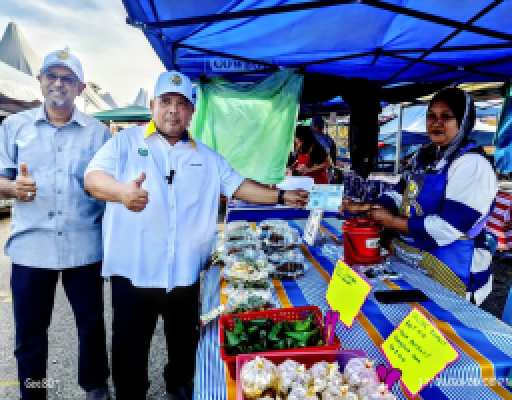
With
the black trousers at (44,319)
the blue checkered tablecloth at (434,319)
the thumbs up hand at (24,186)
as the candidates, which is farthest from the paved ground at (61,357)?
the thumbs up hand at (24,186)

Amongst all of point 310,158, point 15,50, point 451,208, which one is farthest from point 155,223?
point 15,50

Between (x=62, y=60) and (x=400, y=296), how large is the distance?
2.24 m

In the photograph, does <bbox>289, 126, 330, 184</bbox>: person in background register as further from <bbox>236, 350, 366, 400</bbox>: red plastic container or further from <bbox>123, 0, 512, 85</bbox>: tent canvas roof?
<bbox>236, 350, 366, 400</bbox>: red plastic container

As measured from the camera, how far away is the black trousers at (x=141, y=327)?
6.18ft

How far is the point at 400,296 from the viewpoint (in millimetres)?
1673

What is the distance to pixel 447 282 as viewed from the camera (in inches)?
79.4

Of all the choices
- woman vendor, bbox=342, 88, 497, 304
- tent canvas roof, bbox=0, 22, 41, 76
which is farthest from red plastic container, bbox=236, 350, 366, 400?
tent canvas roof, bbox=0, 22, 41, 76

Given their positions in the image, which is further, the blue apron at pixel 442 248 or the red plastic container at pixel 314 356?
the blue apron at pixel 442 248

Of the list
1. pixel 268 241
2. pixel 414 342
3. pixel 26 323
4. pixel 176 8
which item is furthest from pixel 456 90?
pixel 26 323

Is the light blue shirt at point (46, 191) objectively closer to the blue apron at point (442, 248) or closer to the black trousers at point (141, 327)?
the black trousers at point (141, 327)

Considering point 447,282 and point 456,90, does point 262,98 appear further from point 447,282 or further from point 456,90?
point 447,282

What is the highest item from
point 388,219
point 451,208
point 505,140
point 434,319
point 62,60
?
point 62,60

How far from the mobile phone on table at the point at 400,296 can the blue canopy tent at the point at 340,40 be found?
164 cm

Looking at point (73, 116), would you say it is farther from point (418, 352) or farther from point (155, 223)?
point (418, 352)
